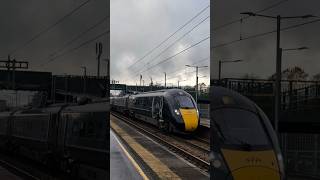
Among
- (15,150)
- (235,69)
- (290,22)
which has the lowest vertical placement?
(15,150)

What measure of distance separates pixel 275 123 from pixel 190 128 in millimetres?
879

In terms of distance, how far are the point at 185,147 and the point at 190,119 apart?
0.89 feet

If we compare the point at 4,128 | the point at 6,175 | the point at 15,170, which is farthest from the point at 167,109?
Answer: the point at 6,175

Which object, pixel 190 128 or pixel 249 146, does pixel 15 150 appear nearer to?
pixel 190 128

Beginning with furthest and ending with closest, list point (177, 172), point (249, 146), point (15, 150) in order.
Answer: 1. point (15, 150)
2. point (177, 172)
3. point (249, 146)

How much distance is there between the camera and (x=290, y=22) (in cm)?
281

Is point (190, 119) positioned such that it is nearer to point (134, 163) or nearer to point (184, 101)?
point (184, 101)

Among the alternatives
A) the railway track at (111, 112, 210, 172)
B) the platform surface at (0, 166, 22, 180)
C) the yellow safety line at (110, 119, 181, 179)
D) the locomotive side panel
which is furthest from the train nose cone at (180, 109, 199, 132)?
→ the platform surface at (0, 166, 22, 180)

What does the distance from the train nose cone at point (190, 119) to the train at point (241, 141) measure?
0.45 metres

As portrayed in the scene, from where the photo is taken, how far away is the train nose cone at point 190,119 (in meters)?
3.28

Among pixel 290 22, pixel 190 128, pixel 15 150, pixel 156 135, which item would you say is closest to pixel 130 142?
pixel 156 135

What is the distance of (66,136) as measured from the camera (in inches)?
154

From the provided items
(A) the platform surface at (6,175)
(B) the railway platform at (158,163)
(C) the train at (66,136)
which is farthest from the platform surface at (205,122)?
(A) the platform surface at (6,175)

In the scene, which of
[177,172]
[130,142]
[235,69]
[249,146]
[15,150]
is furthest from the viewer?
[15,150]
